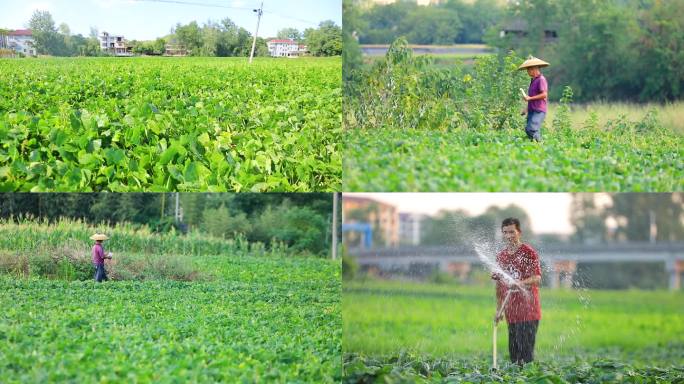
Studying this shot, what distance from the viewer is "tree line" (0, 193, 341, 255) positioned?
6480 mm

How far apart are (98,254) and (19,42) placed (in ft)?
5.03

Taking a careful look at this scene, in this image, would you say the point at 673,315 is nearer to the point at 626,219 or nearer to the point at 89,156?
the point at 626,219

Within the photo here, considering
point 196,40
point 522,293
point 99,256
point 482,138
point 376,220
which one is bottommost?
point 522,293

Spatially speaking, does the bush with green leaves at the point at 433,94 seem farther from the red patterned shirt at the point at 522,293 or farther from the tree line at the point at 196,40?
the red patterned shirt at the point at 522,293

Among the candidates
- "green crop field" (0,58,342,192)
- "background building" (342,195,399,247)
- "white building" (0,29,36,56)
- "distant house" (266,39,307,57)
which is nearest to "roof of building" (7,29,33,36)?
"white building" (0,29,36,56)

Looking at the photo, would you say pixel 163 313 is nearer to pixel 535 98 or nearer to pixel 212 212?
pixel 212 212

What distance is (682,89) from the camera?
6379 millimetres

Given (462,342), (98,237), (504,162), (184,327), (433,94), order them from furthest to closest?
1. (462,342)
2. (98,237)
3. (433,94)
4. (184,327)
5. (504,162)

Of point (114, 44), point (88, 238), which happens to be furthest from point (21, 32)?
point (88, 238)

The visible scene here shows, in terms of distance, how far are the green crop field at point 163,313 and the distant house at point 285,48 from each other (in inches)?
57.2

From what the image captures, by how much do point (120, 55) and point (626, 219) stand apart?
14.2 feet

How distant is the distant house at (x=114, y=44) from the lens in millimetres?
6336

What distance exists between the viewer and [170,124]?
6223mm

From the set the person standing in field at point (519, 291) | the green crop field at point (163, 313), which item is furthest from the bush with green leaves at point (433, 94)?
the green crop field at point (163, 313)
